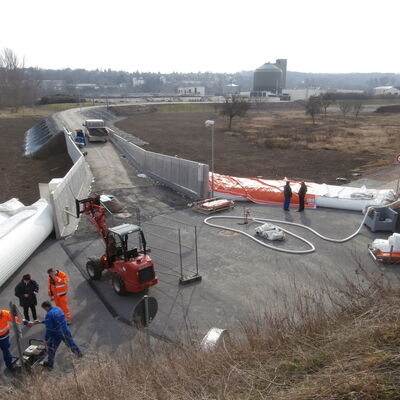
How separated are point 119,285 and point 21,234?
13.9 ft

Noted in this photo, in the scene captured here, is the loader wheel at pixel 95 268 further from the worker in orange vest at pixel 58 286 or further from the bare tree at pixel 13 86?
the bare tree at pixel 13 86

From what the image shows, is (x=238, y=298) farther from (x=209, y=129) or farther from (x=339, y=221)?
(x=209, y=129)

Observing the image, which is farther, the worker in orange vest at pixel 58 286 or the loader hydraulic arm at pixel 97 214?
the loader hydraulic arm at pixel 97 214

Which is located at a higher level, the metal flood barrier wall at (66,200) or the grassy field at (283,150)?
the metal flood barrier wall at (66,200)

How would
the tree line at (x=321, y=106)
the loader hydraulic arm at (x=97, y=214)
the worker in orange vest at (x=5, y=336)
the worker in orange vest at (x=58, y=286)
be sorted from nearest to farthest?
the worker in orange vest at (x=5, y=336) → the worker in orange vest at (x=58, y=286) → the loader hydraulic arm at (x=97, y=214) → the tree line at (x=321, y=106)

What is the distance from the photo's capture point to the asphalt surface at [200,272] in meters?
8.57

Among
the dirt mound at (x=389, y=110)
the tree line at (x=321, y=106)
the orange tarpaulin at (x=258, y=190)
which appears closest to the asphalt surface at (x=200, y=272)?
the orange tarpaulin at (x=258, y=190)

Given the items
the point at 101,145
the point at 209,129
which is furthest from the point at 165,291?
the point at 209,129

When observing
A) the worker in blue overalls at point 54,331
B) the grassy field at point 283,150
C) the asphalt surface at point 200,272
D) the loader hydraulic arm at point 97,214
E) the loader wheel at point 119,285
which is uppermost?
the loader hydraulic arm at point 97,214

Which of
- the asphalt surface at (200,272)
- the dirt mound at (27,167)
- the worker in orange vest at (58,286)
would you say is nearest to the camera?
the worker in orange vest at (58,286)

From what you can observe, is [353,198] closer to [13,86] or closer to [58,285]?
[58,285]

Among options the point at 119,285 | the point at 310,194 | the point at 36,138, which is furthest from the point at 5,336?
the point at 36,138

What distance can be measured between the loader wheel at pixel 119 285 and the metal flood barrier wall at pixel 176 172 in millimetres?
8403

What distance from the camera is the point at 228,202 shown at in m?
16.5
